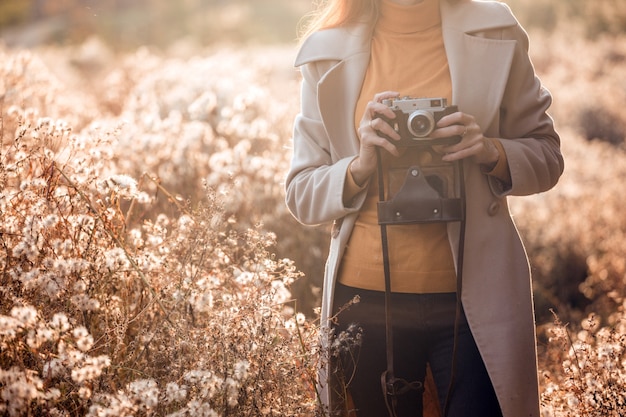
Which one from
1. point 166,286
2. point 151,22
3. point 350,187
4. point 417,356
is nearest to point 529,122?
point 350,187

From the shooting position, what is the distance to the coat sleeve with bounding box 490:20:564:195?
241cm

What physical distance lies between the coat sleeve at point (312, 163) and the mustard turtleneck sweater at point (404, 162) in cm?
10

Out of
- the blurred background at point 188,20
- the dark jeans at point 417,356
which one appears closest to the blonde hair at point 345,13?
the dark jeans at point 417,356

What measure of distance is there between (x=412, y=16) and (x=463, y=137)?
51cm

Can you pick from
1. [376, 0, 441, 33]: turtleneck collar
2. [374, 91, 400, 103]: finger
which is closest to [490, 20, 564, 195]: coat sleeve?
[376, 0, 441, 33]: turtleneck collar

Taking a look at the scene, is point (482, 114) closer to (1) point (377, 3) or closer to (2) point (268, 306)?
(1) point (377, 3)

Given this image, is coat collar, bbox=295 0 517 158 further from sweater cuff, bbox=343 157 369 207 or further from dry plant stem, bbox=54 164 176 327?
dry plant stem, bbox=54 164 176 327

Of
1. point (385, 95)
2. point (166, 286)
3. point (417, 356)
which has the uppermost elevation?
point (385, 95)

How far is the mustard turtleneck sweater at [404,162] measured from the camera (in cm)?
231

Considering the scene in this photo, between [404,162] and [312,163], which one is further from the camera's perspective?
[312,163]

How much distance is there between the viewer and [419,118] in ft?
7.29

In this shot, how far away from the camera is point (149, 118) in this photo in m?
5.45

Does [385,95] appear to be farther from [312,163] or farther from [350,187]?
[312,163]

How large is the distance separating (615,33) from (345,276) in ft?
54.5
